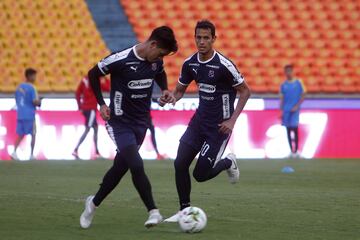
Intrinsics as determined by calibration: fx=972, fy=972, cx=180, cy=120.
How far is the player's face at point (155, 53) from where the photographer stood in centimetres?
913

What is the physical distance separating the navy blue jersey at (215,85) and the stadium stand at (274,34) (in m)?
15.6

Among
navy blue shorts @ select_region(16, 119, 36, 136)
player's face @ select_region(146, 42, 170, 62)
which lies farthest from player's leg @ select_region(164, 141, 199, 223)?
navy blue shorts @ select_region(16, 119, 36, 136)

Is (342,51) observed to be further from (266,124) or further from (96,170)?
(96,170)

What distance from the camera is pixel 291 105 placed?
74.4ft

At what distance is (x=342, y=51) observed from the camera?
2781 centimetres

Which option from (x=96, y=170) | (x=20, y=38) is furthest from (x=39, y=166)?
(x=20, y=38)

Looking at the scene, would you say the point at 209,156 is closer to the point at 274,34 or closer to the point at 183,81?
the point at 183,81

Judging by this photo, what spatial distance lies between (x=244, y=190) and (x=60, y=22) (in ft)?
45.2

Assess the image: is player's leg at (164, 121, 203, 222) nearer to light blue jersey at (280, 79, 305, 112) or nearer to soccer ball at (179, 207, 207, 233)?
soccer ball at (179, 207, 207, 233)

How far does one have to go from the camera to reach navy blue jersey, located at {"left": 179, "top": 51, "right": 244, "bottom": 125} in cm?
1005

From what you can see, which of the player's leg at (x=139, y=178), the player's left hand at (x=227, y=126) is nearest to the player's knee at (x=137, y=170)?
the player's leg at (x=139, y=178)

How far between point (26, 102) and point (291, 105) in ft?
20.1

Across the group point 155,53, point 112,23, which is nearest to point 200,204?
point 155,53

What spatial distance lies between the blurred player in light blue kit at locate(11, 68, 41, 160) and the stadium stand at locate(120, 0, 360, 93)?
554cm
